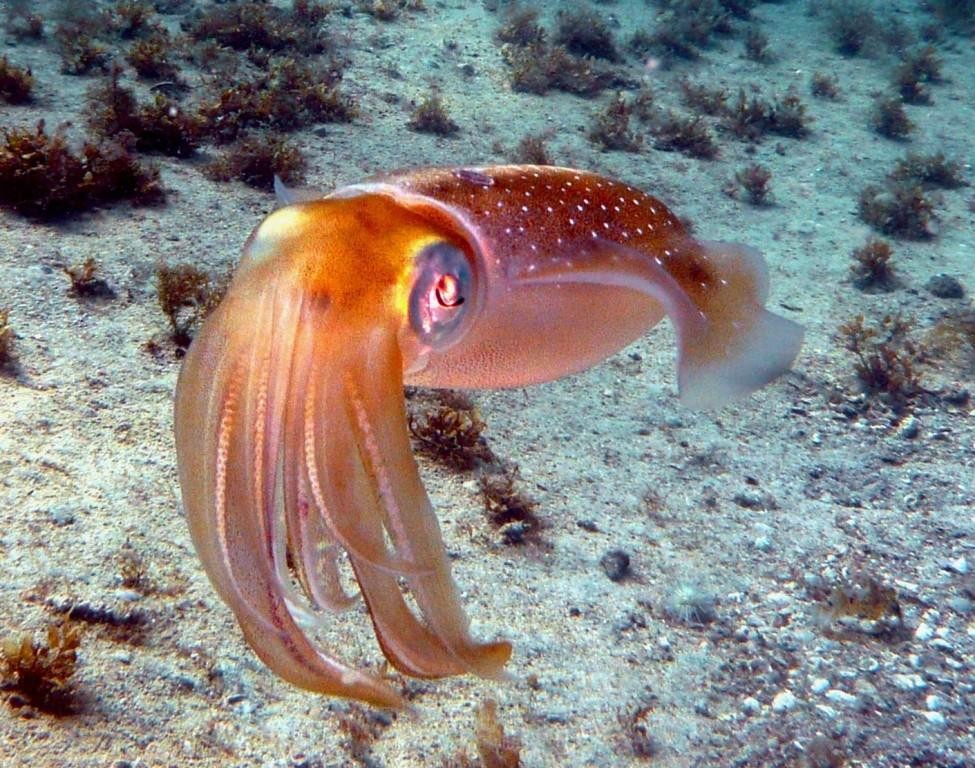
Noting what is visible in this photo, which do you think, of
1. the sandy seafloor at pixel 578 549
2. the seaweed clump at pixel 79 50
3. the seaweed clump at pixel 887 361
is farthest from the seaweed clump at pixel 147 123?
the seaweed clump at pixel 887 361

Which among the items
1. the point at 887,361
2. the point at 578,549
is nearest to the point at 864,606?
the point at 578,549

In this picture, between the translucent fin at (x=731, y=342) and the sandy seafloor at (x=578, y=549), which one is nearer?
the translucent fin at (x=731, y=342)

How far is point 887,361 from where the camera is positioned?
21.9 ft

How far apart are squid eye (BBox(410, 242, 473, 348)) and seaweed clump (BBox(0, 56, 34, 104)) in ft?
30.4

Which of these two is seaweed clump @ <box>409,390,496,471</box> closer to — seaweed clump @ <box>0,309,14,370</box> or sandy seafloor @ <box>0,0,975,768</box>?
sandy seafloor @ <box>0,0,975,768</box>

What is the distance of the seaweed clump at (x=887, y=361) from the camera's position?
6633 millimetres

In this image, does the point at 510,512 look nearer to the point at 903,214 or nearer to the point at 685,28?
the point at 903,214

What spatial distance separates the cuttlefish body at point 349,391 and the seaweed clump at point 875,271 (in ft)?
26.5

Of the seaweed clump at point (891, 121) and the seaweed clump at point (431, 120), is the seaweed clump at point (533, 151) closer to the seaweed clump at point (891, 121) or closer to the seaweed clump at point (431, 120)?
the seaweed clump at point (431, 120)

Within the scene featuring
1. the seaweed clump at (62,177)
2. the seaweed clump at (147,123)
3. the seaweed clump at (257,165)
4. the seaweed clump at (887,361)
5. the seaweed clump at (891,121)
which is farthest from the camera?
the seaweed clump at (891,121)

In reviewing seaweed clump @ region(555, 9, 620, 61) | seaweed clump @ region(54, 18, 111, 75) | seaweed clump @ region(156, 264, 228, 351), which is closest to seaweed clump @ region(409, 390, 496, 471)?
seaweed clump @ region(156, 264, 228, 351)

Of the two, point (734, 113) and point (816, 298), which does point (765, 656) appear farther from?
point (734, 113)

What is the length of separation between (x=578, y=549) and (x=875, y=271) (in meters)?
5.80

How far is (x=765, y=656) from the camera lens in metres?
4.24
